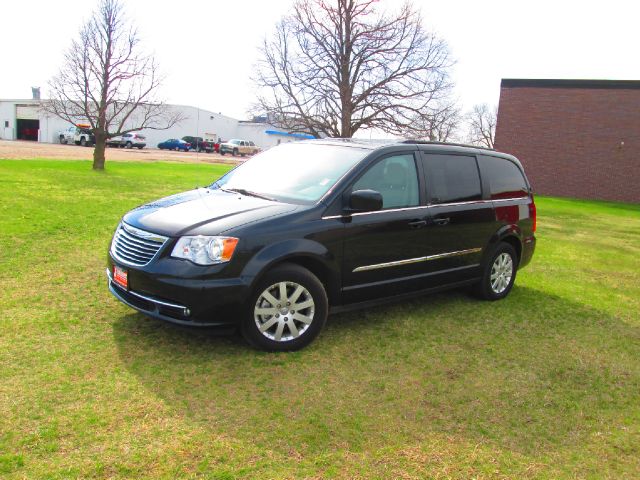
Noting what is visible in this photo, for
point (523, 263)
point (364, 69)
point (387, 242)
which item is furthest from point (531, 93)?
point (387, 242)

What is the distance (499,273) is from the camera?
6.76m

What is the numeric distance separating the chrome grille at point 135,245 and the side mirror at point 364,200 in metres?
1.58

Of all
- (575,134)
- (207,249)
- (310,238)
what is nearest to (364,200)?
(310,238)

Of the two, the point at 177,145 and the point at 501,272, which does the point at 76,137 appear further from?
the point at 501,272

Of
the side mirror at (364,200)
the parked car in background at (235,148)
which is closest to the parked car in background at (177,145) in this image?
the parked car in background at (235,148)

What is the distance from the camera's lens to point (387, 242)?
524cm

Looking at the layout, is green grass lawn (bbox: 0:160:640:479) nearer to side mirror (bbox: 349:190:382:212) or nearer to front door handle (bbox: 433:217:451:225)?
front door handle (bbox: 433:217:451:225)

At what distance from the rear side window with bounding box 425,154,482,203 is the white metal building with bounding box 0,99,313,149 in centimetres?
4581

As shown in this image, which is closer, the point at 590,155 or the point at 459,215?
the point at 459,215

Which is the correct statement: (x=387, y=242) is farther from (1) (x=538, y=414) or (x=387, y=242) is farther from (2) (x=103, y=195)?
(2) (x=103, y=195)

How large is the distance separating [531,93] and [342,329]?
32.0 m

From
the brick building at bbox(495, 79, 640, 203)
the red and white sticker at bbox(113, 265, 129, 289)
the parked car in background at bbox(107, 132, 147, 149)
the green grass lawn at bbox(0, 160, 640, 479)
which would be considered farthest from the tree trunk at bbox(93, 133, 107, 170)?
the parked car in background at bbox(107, 132, 147, 149)

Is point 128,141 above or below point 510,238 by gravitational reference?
above

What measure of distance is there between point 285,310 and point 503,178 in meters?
3.65
